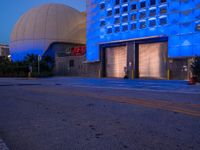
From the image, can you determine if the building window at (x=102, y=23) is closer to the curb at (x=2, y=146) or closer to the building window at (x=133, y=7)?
the building window at (x=133, y=7)

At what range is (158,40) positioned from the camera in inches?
1752

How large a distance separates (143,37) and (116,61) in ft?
25.8

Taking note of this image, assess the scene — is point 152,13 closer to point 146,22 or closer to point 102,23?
point 146,22

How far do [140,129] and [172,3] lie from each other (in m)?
38.5

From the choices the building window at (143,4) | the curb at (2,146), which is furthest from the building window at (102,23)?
the curb at (2,146)

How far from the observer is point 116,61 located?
5172cm

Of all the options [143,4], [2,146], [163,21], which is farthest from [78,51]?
[2,146]

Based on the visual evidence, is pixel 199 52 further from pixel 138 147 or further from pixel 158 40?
pixel 138 147

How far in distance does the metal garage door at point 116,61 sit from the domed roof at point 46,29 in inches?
1093

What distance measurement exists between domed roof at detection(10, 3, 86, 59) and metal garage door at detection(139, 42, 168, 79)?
35.3m

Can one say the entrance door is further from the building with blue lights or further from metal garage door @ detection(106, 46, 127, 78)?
metal garage door @ detection(106, 46, 127, 78)

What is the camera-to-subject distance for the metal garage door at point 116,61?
5044cm

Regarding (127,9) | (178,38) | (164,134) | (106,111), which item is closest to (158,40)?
(178,38)

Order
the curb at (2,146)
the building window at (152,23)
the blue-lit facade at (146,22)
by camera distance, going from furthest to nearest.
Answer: the building window at (152,23)
the blue-lit facade at (146,22)
the curb at (2,146)
